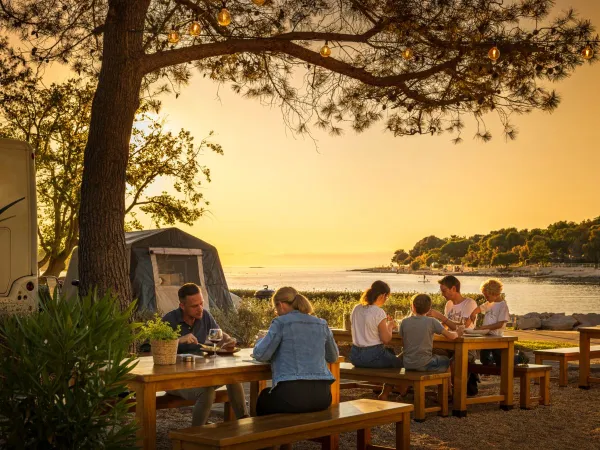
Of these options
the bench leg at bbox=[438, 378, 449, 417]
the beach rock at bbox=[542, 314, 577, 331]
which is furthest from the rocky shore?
the bench leg at bbox=[438, 378, 449, 417]

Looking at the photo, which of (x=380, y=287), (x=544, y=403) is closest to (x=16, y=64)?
(x=380, y=287)

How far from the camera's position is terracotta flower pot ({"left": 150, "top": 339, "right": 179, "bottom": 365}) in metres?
5.46

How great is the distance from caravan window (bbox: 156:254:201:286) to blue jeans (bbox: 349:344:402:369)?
8.66 metres

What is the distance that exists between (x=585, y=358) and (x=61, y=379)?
729 cm

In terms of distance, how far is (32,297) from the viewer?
783 centimetres

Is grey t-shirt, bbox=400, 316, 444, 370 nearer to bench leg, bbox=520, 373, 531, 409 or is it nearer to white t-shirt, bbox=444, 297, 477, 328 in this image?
white t-shirt, bbox=444, 297, 477, 328

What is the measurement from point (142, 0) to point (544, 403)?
5697 millimetres

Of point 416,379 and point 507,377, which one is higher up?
point 416,379

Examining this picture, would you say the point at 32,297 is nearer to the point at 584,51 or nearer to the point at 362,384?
the point at 362,384

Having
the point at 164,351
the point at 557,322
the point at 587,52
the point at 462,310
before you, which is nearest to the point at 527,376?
the point at 462,310

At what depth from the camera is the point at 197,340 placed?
647 centimetres

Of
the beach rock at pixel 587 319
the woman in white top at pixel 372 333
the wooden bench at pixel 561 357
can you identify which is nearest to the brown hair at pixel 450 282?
the woman in white top at pixel 372 333

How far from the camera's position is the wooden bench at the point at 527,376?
8.42m

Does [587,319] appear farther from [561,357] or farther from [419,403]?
[419,403]
